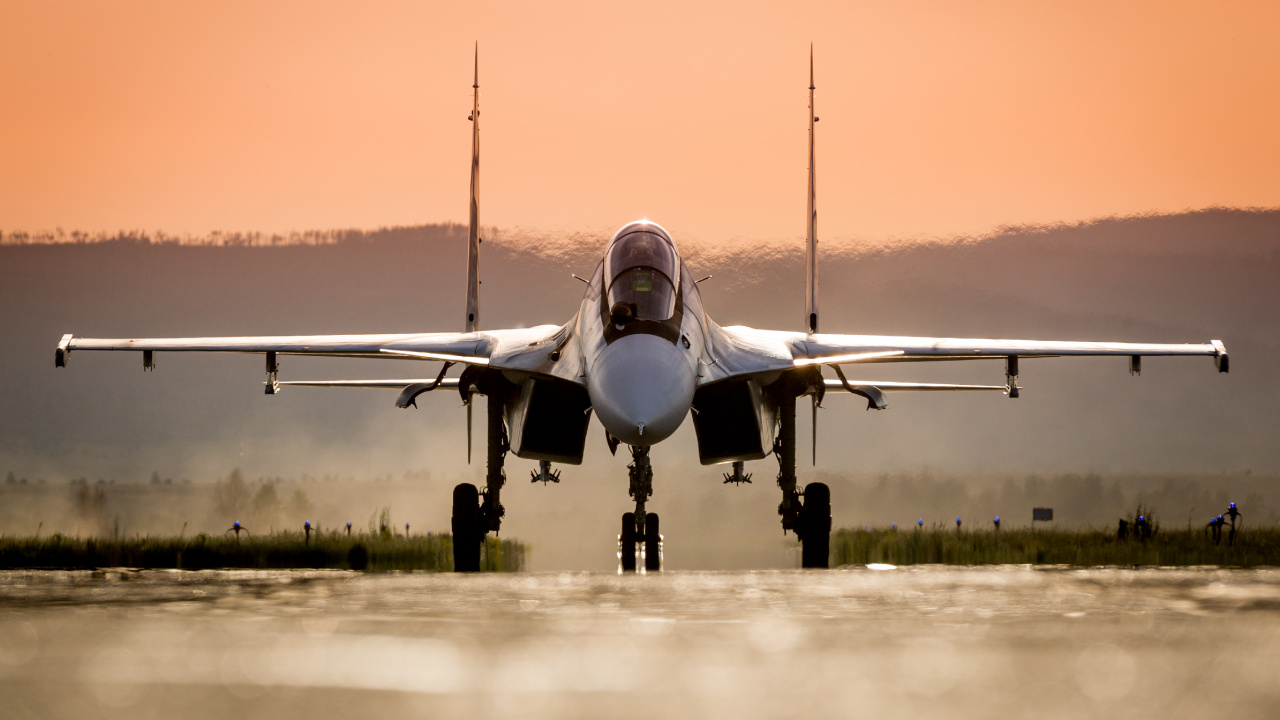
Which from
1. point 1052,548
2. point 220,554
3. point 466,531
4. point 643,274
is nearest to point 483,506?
point 466,531

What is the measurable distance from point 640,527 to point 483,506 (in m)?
2.32

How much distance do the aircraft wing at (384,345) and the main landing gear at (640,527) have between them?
5.84 feet

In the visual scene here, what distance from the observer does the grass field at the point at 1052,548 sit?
62.3ft

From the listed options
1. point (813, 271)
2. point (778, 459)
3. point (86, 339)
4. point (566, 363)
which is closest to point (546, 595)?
point (566, 363)

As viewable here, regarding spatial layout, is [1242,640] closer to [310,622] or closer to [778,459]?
[310,622]

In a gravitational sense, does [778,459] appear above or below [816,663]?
above

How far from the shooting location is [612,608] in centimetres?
944

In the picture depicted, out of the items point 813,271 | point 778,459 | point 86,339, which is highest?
point 813,271

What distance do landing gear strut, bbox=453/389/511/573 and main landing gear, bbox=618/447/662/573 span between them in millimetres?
1680

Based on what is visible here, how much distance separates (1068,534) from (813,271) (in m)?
7.09

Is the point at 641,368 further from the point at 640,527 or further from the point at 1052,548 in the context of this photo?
the point at 1052,548

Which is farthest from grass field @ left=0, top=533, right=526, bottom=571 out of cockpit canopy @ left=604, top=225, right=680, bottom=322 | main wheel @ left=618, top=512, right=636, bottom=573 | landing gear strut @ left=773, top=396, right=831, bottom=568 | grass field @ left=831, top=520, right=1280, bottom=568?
grass field @ left=831, top=520, right=1280, bottom=568

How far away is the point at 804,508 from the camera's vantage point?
1981cm

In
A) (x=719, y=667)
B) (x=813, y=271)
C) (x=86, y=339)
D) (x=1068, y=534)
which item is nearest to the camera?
(x=719, y=667)
